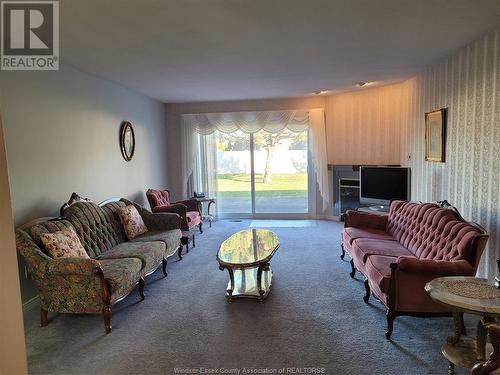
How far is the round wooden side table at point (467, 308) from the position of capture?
6.60 feet

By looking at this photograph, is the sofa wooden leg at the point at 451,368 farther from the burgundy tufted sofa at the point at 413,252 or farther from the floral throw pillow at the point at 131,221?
the floral throw pillow at the point at 131,221

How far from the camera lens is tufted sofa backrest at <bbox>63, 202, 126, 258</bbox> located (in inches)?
147

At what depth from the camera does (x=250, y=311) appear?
3.31 m

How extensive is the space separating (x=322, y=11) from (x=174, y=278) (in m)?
3.26

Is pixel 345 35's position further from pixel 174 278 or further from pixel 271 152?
pixel 271 152

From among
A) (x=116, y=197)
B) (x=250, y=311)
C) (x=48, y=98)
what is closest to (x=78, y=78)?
Answer: (x=48, y=98)

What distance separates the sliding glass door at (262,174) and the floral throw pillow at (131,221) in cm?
320

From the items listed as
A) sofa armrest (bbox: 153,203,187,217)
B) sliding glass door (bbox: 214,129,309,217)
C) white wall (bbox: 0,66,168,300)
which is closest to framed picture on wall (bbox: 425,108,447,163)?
sliding glass door (bbox: 214,129,309,217)

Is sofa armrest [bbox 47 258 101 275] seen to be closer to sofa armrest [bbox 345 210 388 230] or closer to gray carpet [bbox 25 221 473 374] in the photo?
gray carpet [bbox 25 221 473 374]

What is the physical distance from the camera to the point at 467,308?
79.2 inches

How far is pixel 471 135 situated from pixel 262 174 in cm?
461

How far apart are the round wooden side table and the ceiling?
200 cm

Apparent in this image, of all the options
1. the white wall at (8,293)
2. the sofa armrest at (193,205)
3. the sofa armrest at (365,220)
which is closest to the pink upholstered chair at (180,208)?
the sofa armrest at (193,205)

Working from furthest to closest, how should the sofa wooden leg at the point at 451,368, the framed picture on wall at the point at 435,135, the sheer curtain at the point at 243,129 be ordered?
1. the sheer curtain at the point at 243,129
2. the framed picture on wall at the point at 435,135
3. the sofa wooden leg at the point at 451,368
